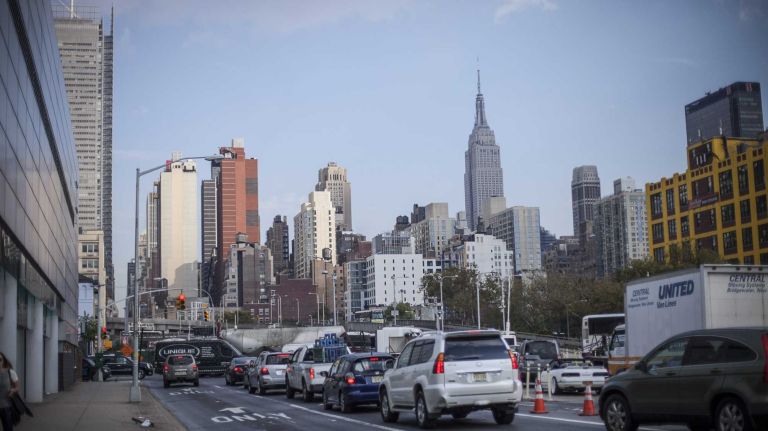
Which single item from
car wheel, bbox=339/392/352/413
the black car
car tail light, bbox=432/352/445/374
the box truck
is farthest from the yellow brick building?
car tail light, bbox=432/352/445/374

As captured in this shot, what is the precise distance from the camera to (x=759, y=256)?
96.8 m

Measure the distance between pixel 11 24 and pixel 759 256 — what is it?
87.0 m

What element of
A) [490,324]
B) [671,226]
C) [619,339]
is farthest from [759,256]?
[619,339]

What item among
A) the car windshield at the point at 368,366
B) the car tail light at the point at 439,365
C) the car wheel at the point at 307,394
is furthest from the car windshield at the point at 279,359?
the car tail light at the point at 439,365

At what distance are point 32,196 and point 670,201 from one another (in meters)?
93.3

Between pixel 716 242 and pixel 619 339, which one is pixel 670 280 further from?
pixel 716 242

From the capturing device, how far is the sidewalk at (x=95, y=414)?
22.9 m

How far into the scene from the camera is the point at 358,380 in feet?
81.0

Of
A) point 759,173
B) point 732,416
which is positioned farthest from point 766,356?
point 759,173

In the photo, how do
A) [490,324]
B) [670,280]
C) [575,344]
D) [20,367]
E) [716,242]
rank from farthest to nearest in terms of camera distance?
[490,324], [716,242], [575,344], [20,367], [670,280]

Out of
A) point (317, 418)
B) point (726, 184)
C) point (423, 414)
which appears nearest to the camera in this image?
point (423, 414)

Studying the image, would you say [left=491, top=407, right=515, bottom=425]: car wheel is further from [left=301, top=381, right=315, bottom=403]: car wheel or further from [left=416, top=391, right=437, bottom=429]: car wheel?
[left=301, top=381, right=315, bottom=403]: car wheel

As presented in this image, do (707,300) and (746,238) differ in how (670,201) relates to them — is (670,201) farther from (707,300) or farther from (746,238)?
(707,300)

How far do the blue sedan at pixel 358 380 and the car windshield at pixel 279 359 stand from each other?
1254 centimetres
